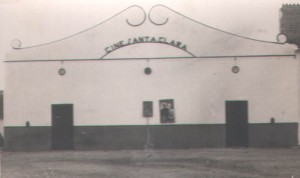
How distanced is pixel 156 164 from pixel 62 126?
5.78m

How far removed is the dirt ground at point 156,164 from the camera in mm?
12539

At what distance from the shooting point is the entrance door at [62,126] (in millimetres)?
18953

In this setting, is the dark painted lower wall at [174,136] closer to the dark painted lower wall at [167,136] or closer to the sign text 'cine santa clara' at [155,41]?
the dark painted lower wall at [167,136]

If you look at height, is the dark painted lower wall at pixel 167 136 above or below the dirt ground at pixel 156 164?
above

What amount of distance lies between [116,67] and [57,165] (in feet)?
17.6

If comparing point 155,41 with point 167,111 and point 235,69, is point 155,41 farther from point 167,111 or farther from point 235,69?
point 235,69

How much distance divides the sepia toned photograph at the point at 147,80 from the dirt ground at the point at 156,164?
33.0 inches

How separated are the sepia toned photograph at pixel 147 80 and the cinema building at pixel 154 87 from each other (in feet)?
0.12

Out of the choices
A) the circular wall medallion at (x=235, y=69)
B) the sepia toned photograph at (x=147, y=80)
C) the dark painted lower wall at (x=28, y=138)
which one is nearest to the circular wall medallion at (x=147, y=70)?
the sepia toned photograph at (x=147, y=80)

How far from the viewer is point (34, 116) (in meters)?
19.0

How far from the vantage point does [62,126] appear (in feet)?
62.4

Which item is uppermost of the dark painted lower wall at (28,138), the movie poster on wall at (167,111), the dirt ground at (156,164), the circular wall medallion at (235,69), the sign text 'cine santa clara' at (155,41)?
the sign text 'cine santa clara' at (155,41)

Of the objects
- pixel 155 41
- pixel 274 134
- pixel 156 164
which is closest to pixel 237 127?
pixel 274 134

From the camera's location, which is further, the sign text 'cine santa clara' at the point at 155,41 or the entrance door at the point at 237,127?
the entrance door at the point at 237,127
